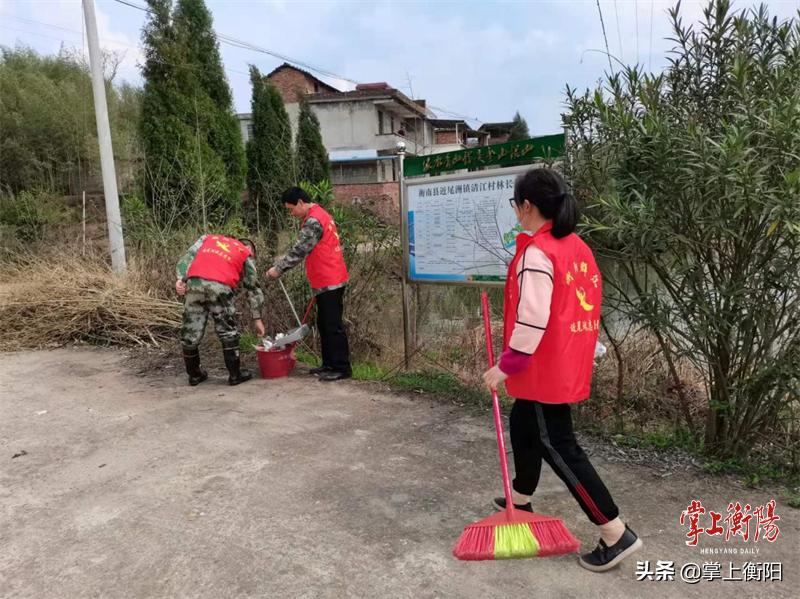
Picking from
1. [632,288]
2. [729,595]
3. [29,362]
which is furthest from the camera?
[29,362]

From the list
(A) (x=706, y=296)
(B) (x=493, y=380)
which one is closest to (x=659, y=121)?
(A) (x=706, y=296)

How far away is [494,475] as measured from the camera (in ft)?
11.4

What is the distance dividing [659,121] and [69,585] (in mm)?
3519

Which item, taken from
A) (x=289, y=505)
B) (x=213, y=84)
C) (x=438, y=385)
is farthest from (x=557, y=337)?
(x=213, y=84)

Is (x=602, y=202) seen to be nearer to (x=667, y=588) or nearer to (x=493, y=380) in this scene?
(x=493, y=380)

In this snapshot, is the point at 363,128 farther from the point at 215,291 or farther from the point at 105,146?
the point at 215,291

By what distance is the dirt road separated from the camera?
8.06 ft

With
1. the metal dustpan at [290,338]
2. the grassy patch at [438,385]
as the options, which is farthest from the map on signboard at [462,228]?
the metal dustpan at [290,338]

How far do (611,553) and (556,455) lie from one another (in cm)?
46

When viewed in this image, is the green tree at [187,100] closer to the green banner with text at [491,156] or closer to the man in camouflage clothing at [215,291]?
the man in camouflage clothing at [215,291]

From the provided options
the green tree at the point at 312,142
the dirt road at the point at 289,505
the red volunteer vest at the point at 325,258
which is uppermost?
the green tree at the point at 312,142

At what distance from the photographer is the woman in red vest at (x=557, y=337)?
2344 millimetres

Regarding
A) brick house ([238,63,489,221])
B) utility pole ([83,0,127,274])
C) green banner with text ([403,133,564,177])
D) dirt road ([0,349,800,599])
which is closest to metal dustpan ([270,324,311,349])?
dirt road ([0,349,800,599])

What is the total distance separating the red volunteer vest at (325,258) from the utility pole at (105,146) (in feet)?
14.7
